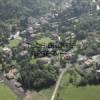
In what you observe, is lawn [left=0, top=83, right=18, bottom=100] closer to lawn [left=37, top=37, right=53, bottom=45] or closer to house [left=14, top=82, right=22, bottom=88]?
house [left=14, top=82, right=22, bottom=88]

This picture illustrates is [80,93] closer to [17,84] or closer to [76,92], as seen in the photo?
[76,92]

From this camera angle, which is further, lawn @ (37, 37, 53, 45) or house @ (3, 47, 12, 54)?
lawn @ (37, 37, 53, 45)

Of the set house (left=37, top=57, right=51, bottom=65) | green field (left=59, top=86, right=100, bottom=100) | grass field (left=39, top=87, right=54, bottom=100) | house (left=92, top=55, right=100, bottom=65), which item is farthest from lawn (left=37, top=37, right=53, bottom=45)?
green field (left=59, top=86, right=100, bottom=100)

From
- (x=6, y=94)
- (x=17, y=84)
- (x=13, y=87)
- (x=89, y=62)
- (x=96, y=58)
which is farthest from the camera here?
(x=96, y=58)

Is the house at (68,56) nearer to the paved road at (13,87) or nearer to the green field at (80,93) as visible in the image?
the green field at (80,93)

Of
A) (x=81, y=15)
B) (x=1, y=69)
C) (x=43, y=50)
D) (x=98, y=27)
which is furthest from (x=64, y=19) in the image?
(x=1, y=69)

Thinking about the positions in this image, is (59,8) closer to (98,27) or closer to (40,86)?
(98,27)

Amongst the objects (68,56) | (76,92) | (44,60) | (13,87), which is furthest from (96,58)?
(13,87)

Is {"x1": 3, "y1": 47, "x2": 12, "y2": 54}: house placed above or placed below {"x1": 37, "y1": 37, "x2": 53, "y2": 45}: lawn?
below
